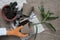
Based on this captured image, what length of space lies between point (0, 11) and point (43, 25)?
1.31 ft

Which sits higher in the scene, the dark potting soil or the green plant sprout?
the dark potting soil

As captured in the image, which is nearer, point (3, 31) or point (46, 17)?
point (3, 31)

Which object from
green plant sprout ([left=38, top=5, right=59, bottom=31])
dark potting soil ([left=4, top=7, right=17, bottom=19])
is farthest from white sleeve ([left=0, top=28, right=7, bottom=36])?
green plant sprout ([left=38, top=5, right=59, bottom=31])

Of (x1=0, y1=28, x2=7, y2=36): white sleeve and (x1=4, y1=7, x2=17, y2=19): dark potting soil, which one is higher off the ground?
(x1=4, y1=7, x2=17, y2=19): dark potting soil

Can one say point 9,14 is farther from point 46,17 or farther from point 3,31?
point 46,17

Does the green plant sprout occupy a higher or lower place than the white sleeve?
higher

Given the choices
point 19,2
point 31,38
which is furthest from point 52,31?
point 19,2

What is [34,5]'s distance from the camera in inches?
67.9

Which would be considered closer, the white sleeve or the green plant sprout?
the white sleeve

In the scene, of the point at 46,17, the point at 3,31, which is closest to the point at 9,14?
the point at 3,31

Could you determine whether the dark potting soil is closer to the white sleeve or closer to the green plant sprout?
the white sleeve

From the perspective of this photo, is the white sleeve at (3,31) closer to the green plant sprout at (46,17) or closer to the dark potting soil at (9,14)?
the dark potting soil at (9,14)

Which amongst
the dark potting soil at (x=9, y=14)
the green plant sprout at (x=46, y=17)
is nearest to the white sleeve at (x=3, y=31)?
the dark potting soil at (x=9, y=14)

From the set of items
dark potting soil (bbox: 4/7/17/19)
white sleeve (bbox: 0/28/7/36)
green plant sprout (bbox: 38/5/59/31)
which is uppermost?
dark potting soil (bbox: 4/7/17/19)
